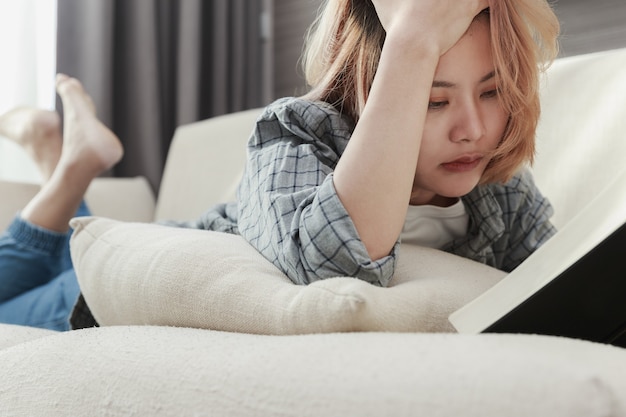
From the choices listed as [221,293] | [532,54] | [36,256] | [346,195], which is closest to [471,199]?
[532,54]

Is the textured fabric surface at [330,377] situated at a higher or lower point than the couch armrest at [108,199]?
higher

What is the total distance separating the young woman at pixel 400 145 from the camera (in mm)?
756

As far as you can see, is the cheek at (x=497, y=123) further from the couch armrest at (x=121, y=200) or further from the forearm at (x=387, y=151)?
the couch armrest at (x=121, y=200)

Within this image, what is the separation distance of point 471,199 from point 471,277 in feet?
0.93

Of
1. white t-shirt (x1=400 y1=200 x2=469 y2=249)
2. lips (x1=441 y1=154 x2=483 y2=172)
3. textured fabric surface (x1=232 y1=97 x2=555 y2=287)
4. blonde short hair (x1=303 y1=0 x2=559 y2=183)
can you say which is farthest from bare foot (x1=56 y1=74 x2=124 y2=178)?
lips (x1=441 y1=154 x2=483 y2=172)

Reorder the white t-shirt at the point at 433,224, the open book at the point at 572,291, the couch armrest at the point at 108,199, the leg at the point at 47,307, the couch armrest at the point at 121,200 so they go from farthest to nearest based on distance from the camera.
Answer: the couch armrest at the point at 121,200 < the couch armrest at the point at 108,199 < the leg at the point at 47,307 < the white t-shirt at the point at 433,224 < the open book at the point at 572,291

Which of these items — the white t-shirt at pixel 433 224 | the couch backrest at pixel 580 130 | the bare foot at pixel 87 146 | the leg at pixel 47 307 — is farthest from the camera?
the bare foot at pixel 87 146

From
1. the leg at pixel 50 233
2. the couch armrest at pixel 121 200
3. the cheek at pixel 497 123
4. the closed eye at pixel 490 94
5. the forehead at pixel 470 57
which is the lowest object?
the couch armrest at pixel 121 200

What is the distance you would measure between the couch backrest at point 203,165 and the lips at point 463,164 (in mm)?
1026

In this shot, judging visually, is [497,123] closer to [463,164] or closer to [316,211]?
[463,164]

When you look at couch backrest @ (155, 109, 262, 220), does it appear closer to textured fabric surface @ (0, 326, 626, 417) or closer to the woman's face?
the woman's face

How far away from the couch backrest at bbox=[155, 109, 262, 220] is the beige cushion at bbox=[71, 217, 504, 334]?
100 cm

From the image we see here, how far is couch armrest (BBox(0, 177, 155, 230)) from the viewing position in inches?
73.8

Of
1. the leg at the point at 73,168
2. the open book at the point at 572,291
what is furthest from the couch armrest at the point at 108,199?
the open book at the point at 572,291
